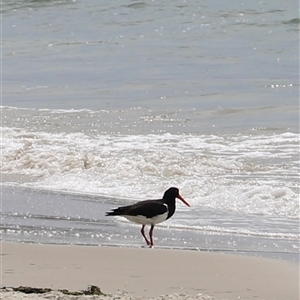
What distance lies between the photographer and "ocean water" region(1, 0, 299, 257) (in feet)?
23.5

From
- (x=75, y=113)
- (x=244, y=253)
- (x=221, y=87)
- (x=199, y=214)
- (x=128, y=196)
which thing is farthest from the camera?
(x=221, y=87)

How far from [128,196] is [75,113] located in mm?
5833

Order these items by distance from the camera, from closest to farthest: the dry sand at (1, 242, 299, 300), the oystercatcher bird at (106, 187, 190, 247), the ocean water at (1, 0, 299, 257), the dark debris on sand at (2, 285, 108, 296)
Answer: the dark debris on sand at (2, 285, 108, 296)
the dry sand at (1, 242, 299, 300)
the oystercatcher bird at (106, 187, 190, 247)
the ocean water at (1, 0, 299, 257)

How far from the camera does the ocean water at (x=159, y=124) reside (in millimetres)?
7164

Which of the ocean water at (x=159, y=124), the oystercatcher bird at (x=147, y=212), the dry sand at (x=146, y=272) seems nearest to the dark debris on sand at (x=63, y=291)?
the dry sand at (x=146, y=272)

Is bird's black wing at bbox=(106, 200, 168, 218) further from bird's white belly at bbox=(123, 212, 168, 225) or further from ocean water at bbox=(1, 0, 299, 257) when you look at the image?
ocean water at bbox=(1, 0, 299, 257)

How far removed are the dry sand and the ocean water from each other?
40 cm

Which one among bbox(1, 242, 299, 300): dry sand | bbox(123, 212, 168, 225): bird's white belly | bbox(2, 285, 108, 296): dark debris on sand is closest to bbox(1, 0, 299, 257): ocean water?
bbox(123, 212, 168, 225): bird's white belly

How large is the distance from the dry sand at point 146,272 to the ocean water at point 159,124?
398 mm

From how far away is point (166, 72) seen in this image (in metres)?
18.3

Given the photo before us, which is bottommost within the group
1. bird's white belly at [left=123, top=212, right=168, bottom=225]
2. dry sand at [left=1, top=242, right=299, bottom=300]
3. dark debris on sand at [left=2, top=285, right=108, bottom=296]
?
dry sand at [left=1, top=242, right=299, bottom=300]

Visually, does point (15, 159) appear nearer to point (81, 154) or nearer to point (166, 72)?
point (81, 154)

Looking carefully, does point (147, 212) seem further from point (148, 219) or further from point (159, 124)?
point (159, 124)

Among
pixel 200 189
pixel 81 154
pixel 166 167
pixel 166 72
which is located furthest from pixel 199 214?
pixel 166 72
